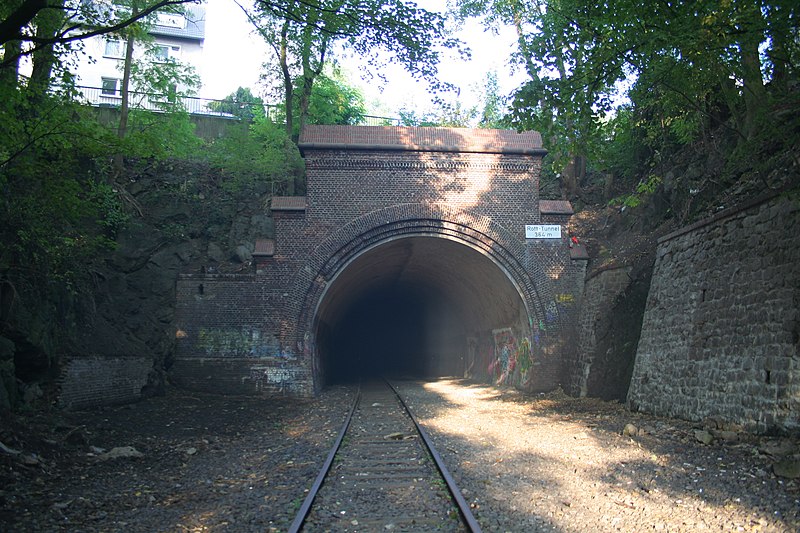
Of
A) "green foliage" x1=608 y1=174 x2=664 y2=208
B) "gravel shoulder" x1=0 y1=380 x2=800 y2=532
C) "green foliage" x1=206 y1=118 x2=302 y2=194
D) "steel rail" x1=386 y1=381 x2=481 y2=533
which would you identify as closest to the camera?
"steel rail" x1=386 y1=381 x2=481 y2=533

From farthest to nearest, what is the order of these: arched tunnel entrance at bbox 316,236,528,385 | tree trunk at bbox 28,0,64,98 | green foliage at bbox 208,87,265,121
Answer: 1. green foliage at bbox 208,87,265,121
2. arched tunnel entrance at bbox 316,236,528,385
3. tree trunk at bbox 28,0,64,98

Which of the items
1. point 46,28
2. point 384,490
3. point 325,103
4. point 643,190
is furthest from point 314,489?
point 325,103

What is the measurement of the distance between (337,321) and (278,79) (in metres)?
9.80

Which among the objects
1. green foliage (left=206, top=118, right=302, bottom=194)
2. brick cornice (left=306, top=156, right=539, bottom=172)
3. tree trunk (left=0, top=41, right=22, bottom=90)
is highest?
green foliage (left=206, top=118, right=302, bottom=194)

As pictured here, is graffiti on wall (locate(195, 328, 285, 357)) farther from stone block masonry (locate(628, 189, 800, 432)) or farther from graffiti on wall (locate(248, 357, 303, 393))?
stone block masonry (locate(628, 189, 800, 432))

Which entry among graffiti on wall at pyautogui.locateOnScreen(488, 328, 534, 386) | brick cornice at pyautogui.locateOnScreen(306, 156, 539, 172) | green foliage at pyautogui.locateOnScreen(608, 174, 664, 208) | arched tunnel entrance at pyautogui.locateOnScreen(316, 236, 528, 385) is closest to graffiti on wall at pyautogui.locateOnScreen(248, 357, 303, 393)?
arched tunnel entrance at pyautogui.locateOnScreen(316, 236, 528, 385)

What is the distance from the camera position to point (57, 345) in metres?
10.9

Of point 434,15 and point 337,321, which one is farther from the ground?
point 434,15

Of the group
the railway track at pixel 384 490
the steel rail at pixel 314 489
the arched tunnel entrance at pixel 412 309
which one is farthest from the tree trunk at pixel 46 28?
the arched tunnel entrance at pixel 412 309

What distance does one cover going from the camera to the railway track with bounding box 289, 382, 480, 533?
5352 millimetres

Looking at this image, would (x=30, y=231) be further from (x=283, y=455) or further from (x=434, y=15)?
(x=434, y=15)

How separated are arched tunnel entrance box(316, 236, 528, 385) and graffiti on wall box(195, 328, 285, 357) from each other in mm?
1920

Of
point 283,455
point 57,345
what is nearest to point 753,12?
point 283,455

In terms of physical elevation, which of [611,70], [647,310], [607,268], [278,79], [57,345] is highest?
[278,79]
